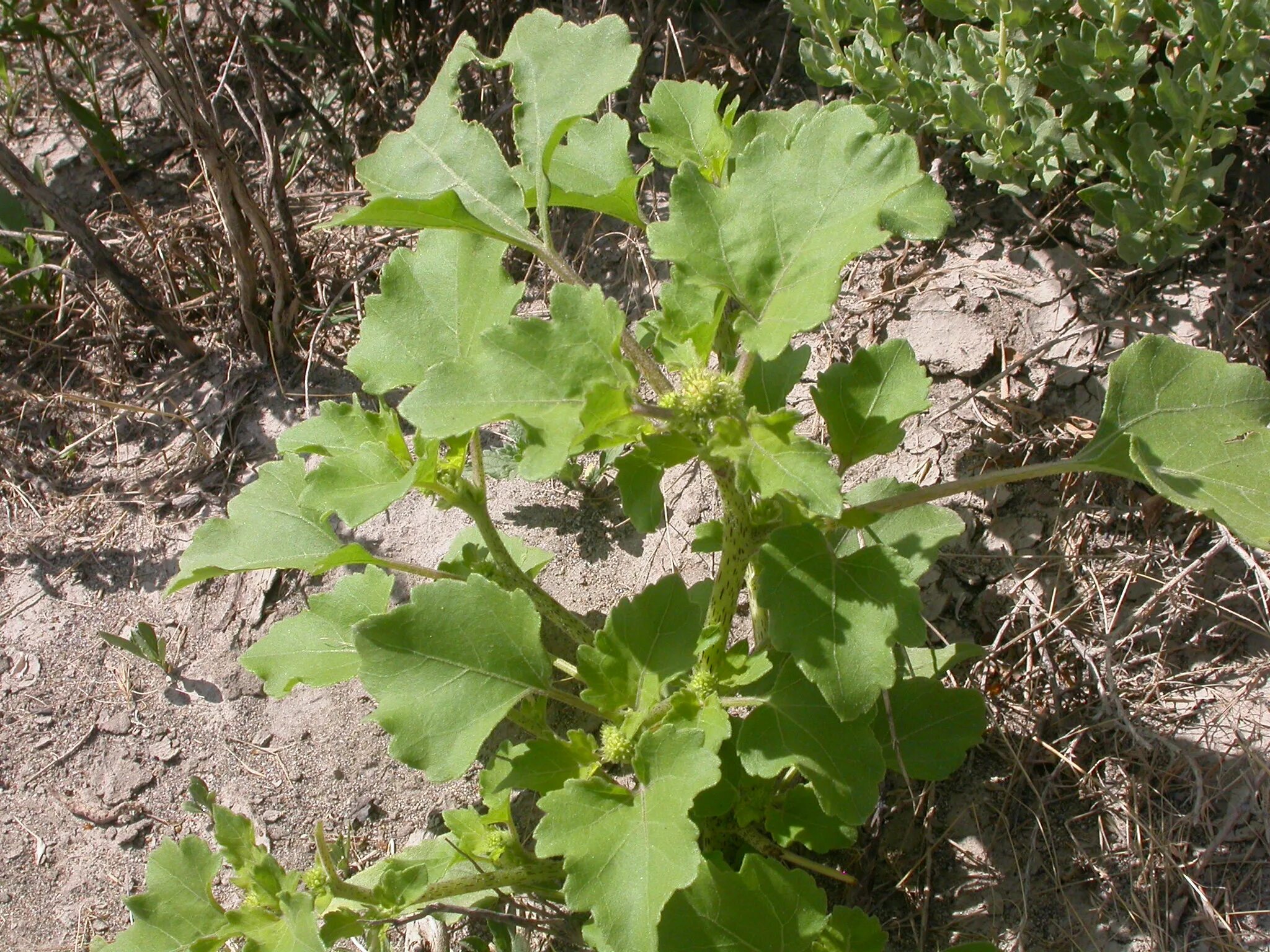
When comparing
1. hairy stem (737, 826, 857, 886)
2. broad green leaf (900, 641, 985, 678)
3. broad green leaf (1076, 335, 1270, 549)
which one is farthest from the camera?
broad green leaf (900, 641, 985, 678)

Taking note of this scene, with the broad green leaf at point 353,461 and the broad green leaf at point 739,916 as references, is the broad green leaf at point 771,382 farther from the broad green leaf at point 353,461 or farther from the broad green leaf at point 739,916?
the broad green leaf at point 739,916

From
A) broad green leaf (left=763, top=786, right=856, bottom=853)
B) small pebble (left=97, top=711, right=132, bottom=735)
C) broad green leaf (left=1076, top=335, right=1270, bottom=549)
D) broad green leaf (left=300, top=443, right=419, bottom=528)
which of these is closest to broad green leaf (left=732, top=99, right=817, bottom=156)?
broad green leaf (left=1076, top=335, right=1270, bottom=549)

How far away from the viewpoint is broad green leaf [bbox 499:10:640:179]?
6.19 feet

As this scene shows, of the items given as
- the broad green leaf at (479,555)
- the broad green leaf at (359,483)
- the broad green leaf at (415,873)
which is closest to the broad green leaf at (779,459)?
the broad green leaf at (359,483)

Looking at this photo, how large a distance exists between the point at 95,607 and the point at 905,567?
2.33 meters

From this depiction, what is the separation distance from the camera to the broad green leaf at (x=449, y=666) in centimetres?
178

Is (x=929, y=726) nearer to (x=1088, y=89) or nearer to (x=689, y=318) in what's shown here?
(x=689, y=318)

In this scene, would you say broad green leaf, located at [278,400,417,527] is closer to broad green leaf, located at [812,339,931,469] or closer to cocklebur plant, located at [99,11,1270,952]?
cocklebur plant, located at [99,11,1270,952]

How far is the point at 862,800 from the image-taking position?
5.91 ft

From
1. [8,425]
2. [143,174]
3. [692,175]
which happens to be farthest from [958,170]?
[8,425]

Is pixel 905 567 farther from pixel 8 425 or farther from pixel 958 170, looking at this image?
pixel 8 425

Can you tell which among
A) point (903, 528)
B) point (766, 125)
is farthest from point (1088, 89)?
point (903, 528)

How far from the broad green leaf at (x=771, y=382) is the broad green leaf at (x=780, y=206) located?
0.80ft

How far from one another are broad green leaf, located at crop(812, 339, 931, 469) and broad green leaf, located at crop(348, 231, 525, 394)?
24.0 inches
